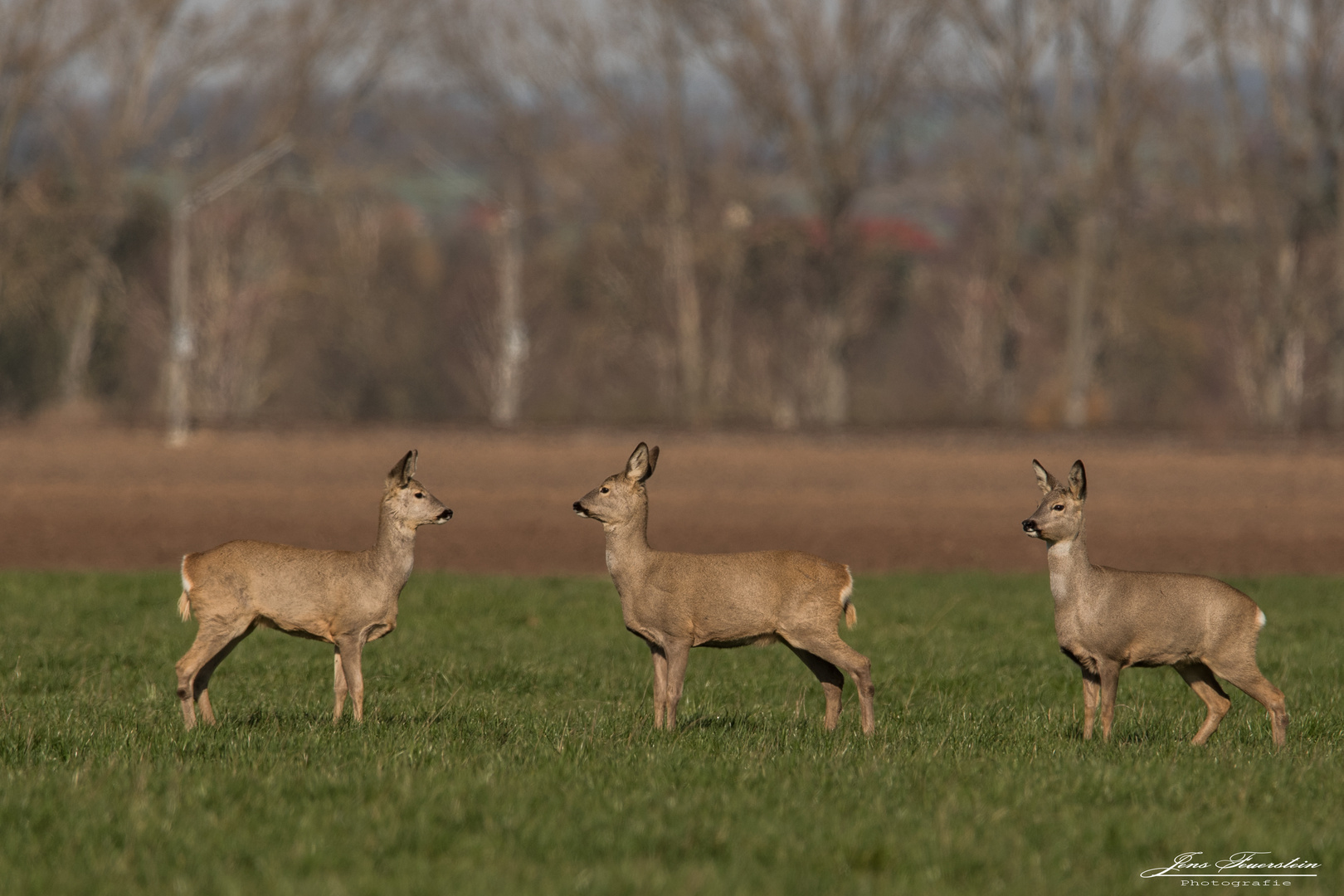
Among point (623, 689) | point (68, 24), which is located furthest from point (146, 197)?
point (623, 689)

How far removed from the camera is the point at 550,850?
261 inches

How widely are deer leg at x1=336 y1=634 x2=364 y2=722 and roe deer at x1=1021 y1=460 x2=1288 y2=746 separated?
384 cm

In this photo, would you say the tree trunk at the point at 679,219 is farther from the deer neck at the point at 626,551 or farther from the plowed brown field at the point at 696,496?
the deer neck at the point at 626,551

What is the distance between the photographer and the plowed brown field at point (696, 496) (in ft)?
76.6

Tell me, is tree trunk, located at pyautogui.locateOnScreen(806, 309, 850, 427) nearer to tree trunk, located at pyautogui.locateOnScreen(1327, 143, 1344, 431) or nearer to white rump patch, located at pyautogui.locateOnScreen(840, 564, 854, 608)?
tree trunk, located at pyautogui.locateOnScreen(1327, 143, 1344, 431)

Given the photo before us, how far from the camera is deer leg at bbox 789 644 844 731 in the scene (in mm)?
10102

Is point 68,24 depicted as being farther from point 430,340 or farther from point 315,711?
point 315,711

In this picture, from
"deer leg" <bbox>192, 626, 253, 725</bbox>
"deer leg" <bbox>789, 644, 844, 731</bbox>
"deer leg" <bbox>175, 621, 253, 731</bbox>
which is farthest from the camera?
"deer leg" <bbox>789, 644, 844, 731</bbox>

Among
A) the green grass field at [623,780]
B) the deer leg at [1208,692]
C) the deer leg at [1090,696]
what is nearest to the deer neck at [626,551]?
the green grass field at [623,780]

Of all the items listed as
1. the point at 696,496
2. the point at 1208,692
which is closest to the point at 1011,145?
the point at 696,496

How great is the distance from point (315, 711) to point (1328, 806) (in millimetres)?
5894

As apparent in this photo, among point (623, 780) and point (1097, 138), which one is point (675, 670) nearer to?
point (623, 780)

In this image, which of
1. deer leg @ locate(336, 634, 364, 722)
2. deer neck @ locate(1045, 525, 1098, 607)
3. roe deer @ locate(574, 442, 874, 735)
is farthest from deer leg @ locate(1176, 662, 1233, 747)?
deer leg @ locate(336, 634, 364, 722)

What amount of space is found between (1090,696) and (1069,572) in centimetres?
73
